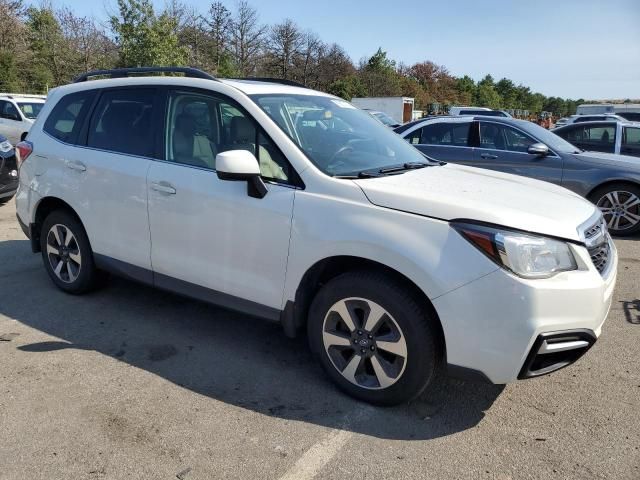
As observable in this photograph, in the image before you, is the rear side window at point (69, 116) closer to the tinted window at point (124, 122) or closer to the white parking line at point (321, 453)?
the tinted window at point (124, 122)

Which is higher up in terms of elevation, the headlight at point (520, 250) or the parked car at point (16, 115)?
the parked car at point (16, 115)

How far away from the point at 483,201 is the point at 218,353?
209 cm

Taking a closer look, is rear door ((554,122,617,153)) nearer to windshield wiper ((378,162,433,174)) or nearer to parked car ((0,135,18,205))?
windshield wiper ((378,162,433,174))

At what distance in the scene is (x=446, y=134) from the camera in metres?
8.62

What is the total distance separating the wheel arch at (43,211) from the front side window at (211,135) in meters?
1.34

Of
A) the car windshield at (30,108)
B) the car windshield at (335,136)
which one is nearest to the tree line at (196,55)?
the car windshield at (30,108)

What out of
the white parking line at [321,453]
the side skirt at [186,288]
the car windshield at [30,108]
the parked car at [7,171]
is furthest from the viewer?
the car windshield at [30,108]

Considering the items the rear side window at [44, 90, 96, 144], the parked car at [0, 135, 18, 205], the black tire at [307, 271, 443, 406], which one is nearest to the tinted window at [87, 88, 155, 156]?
the rear side window at [44, 90, 96, 144]

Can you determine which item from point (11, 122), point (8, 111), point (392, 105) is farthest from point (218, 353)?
point (392, 105)

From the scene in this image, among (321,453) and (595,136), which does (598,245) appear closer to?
(321,453)

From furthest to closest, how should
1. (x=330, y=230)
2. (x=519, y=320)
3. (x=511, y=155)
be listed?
(x=511, y=155)
(x=330, y=230)
(x=519, y=320)

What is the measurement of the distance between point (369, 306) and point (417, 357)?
1.23ft

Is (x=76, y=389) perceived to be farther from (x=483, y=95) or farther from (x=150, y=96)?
(x=483, y=95)

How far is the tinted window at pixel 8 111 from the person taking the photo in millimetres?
13898
